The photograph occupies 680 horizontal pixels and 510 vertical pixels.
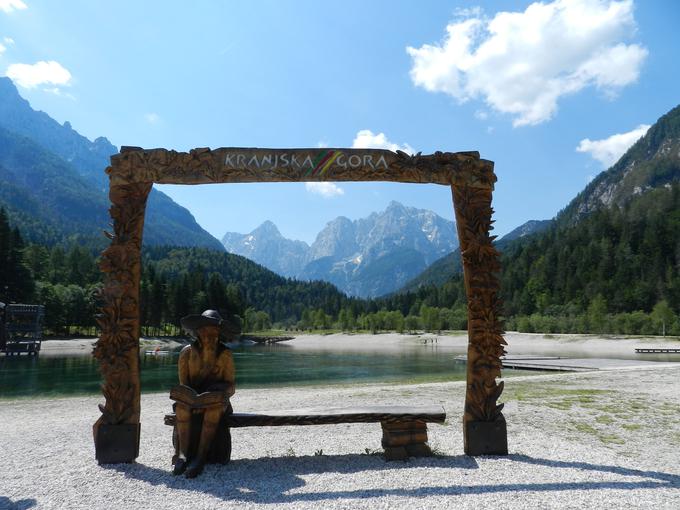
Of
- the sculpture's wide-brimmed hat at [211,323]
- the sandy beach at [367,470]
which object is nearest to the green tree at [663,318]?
the sandy beach at [367,470]

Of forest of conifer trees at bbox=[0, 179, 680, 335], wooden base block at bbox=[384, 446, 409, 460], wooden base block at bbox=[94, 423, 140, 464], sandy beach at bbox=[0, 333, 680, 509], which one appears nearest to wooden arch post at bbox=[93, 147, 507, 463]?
wooden base block at bbox=[94, 423, 140, 464]

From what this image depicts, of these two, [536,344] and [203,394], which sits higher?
[203,394]

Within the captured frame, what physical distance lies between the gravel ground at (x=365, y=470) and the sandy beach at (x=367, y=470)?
2cm

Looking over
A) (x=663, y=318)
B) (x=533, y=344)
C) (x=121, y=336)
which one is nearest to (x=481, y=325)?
(x=121, y=336)

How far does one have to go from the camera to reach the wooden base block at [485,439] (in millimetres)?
7809

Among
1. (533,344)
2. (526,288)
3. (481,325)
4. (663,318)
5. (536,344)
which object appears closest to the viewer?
(481,325)

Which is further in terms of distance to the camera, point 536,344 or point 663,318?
point 663,318

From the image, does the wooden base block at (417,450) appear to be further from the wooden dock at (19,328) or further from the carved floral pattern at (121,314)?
the wooden dock at (19,328)

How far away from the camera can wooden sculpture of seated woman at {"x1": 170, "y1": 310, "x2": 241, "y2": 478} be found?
695cm

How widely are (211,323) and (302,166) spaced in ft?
10.3

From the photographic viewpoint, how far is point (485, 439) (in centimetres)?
783

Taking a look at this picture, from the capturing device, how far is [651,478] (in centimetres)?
655

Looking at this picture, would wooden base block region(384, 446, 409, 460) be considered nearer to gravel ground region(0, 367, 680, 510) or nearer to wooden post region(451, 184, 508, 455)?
gravel ground region(0, 367, 680, 510)

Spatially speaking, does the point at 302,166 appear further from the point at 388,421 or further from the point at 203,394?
the point at 388,421
